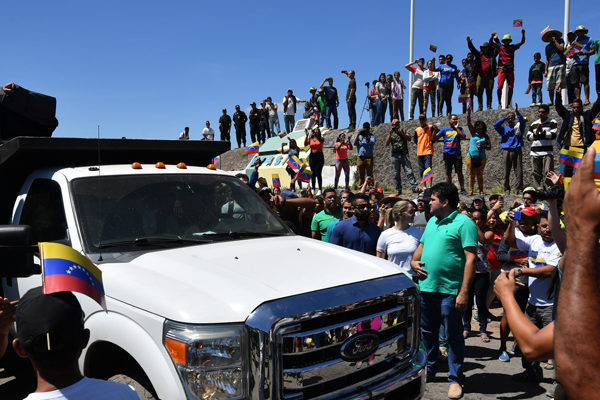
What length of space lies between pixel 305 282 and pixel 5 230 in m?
1.72

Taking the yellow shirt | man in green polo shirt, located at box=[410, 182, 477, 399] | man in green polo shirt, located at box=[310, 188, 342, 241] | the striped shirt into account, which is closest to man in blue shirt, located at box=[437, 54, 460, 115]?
the striped shirt

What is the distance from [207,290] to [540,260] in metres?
4.31

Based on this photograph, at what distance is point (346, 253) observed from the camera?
374 cm

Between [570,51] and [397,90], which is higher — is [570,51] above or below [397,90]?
above

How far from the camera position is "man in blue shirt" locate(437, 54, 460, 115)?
597 inches

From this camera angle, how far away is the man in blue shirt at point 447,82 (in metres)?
15.2

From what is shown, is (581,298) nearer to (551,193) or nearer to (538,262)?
(551,193)

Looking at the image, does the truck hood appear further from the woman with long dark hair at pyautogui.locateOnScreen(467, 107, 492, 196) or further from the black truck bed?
the woman with long dark hair at pyautogui.locateOnScreen(467, 107, 492, 196)

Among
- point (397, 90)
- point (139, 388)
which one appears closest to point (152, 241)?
point (139, 388)

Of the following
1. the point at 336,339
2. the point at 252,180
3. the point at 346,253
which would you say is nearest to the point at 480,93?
the point at 252,180

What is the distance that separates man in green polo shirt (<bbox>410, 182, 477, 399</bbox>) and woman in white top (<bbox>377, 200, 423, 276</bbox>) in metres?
0.94

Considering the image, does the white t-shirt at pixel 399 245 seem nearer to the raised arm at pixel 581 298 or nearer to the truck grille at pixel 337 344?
the truck grille at pixel 337 344

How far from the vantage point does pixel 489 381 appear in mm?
5379

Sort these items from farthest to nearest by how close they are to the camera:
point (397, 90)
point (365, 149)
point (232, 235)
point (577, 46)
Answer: point (397, 90) → point (365, 149) → point (577, 46) → point (232, 235)
